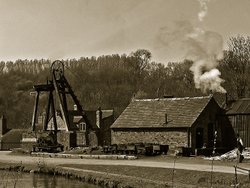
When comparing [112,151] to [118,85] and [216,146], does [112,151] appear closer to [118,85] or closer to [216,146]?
[216,146]

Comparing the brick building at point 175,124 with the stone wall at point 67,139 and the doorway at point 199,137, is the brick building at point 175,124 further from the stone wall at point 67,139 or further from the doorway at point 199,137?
the stone wall at point 67,139

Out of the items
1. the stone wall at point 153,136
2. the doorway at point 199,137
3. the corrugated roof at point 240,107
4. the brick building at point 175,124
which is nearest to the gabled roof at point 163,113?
the brick building at point 175,124

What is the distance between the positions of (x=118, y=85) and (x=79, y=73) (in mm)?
14056

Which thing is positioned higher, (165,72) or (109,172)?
(165,72)

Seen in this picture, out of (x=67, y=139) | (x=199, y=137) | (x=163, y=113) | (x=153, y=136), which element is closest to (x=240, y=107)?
(x=199, y=137)

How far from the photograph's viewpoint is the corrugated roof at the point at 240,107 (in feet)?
151

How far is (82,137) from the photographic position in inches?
2034

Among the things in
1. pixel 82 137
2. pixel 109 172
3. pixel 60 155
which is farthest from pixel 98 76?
pixel 109 172

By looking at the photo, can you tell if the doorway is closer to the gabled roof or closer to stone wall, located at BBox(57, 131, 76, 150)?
the gabled roof

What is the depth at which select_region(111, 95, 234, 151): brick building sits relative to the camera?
44.2m

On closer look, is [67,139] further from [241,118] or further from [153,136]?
[241,118]

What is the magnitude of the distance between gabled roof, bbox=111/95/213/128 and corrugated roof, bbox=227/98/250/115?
2699 millimetres

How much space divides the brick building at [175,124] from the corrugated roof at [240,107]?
3.89ft

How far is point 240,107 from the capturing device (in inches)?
1843
